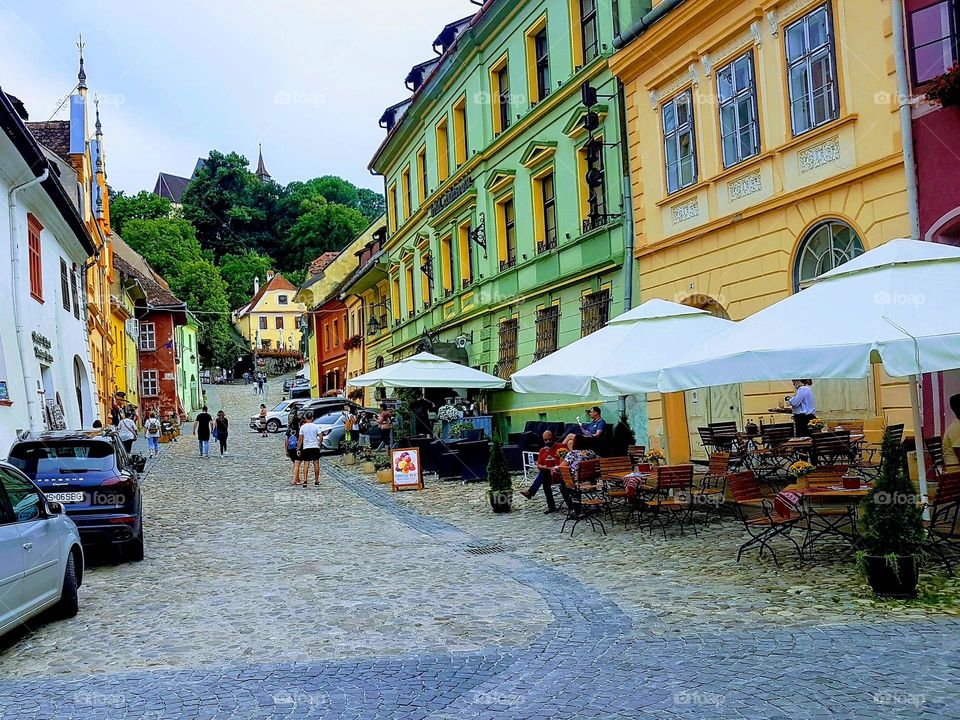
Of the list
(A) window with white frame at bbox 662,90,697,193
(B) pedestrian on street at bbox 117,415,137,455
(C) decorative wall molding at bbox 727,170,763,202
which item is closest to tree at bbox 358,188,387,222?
(B) pedestrian on street at bbox 117,415,137,455

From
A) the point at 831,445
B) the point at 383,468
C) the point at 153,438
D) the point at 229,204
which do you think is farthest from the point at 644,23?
the point at 229,204

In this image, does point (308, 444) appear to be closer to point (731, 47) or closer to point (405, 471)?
point (405, 471)

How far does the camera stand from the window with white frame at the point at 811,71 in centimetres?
1348

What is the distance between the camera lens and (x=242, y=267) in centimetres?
9069

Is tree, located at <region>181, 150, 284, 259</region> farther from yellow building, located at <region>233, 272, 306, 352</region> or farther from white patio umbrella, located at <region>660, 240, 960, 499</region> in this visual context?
white patio umbrella, located at <region>660, 240, 960, 499</region>

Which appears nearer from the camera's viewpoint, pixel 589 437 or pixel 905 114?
pixel 905 114

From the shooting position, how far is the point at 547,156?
21984mm

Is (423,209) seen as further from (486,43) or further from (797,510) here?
(797,510)

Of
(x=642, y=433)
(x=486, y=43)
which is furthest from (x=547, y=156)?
(x=642, y=433)

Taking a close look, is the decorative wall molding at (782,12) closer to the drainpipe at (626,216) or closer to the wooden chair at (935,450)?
the drainpipe at (626,216)

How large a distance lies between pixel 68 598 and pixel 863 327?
23.2 ft

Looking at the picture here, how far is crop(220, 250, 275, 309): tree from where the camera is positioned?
90.2 m

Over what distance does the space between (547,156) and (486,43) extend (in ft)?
18.7

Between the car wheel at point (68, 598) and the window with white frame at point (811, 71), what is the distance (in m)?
11.6
